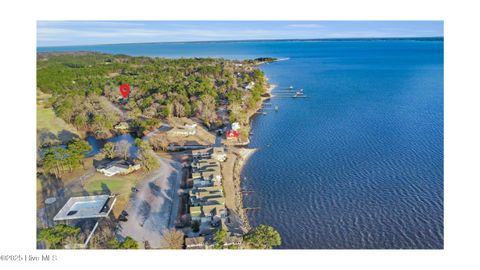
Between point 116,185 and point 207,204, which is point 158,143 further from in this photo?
point 207,204

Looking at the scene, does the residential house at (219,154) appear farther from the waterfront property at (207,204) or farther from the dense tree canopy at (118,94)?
the dense tree canopy at (118,94)

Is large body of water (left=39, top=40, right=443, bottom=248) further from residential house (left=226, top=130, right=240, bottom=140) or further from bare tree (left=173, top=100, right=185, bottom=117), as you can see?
bare tree (left=173, top=100, right=185, bottom=117)

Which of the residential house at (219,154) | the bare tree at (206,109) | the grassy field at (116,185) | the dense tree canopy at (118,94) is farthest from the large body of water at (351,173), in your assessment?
the grassy field at (116,185)

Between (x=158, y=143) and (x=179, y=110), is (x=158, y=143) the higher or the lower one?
the lower one

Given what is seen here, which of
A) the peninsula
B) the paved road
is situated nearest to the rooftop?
the peninsula

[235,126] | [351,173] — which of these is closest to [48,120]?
[235,126]

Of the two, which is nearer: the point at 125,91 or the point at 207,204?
the point at 207,204
